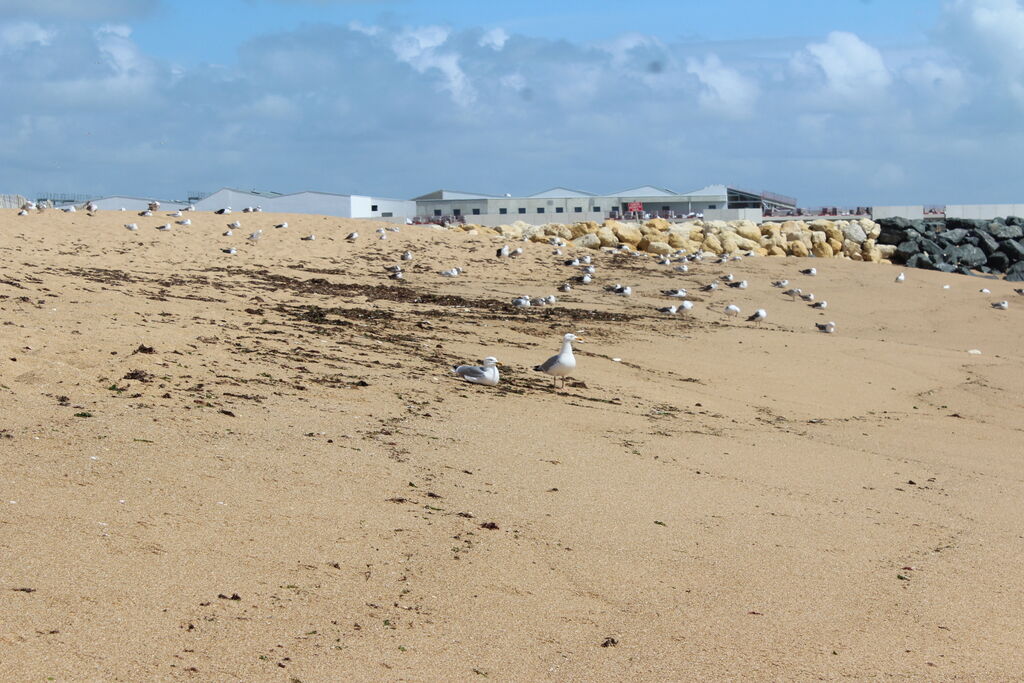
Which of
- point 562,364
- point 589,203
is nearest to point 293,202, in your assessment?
point 589,203

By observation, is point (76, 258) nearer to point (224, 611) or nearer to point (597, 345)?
point (597, 345)

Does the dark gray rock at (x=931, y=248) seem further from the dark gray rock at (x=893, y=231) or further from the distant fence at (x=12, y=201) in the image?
the distant fence at (x=12, y=201)

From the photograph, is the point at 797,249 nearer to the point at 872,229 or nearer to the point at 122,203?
the point at 872,229

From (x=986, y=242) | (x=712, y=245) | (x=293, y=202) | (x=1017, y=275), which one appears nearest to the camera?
(x=1017, y=275)

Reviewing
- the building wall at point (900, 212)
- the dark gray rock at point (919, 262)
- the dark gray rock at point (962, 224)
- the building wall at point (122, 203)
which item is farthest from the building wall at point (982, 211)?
the building wall at point (122, 203)

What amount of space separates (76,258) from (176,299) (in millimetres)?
4745

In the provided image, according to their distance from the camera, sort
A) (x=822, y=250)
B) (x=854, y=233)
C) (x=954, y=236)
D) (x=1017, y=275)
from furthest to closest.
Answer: (x=954, y=236) < (x=854, y=233) < (x=822, y=250) < (x=1017, y=275)

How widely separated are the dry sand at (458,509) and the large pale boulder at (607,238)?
64.7 ft

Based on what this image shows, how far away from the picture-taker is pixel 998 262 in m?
43.0

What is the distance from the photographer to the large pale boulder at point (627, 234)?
36688 millimetres

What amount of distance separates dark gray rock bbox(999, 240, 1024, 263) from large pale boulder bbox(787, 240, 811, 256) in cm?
1081

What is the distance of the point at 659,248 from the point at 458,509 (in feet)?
92.5

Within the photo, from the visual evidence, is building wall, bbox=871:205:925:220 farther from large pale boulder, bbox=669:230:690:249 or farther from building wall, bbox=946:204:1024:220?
large pale boulder, bbox=669:230:690:249

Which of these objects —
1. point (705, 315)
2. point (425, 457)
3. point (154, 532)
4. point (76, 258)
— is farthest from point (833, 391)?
point (76, 258)
